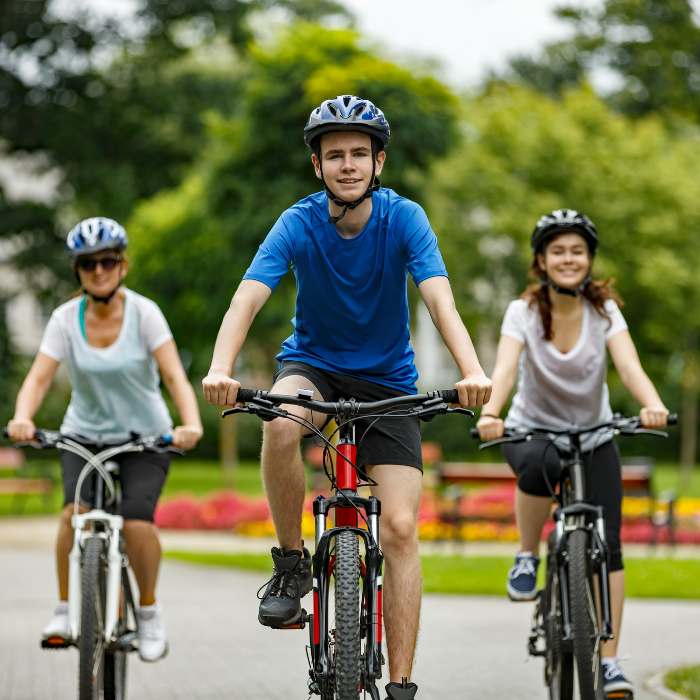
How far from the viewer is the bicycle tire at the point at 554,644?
185 inches

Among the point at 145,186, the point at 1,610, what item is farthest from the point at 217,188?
the point at 1,610

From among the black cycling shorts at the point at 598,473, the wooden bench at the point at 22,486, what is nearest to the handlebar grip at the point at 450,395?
the black cycling shorts at the point at 598,473

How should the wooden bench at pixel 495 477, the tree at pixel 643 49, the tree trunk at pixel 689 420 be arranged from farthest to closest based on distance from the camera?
the tree trunk at pixel 689 420
the tree at pixel 643 49
the wooden bench at pixel 495 477

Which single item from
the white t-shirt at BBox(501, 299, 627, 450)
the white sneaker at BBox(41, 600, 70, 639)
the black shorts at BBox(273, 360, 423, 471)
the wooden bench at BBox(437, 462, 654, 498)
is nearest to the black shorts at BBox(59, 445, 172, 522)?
the white sneaker at BBox(41, 600, 70, 639)

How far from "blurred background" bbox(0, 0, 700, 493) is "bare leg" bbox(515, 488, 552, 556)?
35.8 feet

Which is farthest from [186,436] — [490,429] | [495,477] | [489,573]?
[495,477]

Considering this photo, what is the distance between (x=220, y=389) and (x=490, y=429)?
5.55 ft

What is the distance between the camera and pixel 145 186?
26062 mm

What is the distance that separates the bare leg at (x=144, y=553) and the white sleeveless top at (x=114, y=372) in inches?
16.7

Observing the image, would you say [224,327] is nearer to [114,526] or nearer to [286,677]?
[114,526]

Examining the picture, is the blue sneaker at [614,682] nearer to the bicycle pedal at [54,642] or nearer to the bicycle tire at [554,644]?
the bicycle tire at [554,644]

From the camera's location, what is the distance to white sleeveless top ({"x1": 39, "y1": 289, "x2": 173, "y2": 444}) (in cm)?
535

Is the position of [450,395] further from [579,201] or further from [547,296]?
[579,201]

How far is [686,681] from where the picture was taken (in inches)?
228
